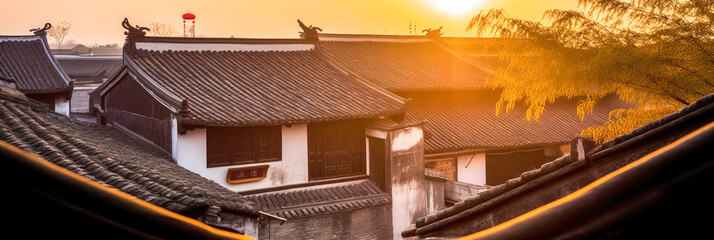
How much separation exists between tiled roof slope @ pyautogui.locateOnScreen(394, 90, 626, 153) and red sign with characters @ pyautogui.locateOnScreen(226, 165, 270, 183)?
4.44 m

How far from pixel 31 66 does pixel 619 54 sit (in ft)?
66.3

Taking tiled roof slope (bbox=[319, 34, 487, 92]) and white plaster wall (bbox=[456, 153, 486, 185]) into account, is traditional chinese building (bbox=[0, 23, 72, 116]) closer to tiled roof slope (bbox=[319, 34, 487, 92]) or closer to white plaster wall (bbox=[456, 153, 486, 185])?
tiled roof slope (bbox=[319, 34, 487, 92])

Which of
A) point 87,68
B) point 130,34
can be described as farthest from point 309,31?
point 87,68

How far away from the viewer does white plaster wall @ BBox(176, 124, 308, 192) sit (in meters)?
10.1

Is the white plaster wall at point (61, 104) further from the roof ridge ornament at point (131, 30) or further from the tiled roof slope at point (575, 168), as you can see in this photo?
the tiled roof slope at point (575, 168)

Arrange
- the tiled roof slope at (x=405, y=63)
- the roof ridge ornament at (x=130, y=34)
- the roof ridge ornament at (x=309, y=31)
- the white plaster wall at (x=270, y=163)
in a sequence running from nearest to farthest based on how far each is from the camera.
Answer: the white plaster wall at (x=270, y=163), the roof ridge ornament at (x=130, y=34), the roof ridge ornament at (x=309, y=31), the tiled roof slope at (x=405, y=63)

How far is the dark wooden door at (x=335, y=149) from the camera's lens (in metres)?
11.3

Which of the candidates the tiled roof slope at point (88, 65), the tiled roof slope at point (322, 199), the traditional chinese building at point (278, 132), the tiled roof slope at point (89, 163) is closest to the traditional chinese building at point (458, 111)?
the traditional chinese building at point (278, 132)

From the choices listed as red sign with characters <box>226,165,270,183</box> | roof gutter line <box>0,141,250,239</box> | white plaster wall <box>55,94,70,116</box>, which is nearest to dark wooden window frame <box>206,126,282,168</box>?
red sign with characters <box>226,165,270,183</box>

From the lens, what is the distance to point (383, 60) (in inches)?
704

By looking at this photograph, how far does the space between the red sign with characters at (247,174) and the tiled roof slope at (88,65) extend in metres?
25.7

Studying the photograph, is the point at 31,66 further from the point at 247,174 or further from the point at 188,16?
the point at 247,174

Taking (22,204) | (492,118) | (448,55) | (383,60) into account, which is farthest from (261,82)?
(22,204)

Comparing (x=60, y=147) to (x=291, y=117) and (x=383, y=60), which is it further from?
(x=383, y=60)
